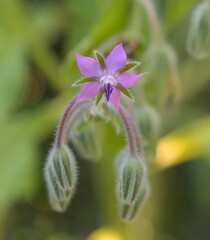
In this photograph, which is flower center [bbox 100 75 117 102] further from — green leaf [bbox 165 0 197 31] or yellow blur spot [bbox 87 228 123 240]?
yellow blur spot [bbox 87 228 123 240]

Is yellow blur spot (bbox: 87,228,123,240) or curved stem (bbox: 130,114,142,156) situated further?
yellow blur spot (bbox: 87,228,123,240)

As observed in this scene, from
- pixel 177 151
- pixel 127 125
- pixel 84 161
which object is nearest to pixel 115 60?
pixel 127 125

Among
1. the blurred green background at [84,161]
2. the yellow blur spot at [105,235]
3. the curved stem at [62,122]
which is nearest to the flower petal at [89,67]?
the curved stem at [62,122]

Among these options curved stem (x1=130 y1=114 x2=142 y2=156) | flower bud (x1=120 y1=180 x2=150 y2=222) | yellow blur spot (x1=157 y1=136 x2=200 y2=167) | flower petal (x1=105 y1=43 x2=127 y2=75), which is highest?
yellow blur spot (x1=157 y1=136 x2=200 y2=167)

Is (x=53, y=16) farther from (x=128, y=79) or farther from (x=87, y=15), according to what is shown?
(x=128, y=79)

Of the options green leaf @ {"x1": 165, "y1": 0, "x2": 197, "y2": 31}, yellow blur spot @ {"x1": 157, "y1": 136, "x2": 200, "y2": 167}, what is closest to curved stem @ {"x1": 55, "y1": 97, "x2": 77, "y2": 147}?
green leaf @ {"x1": 165, "y1": 0, "x2": 197, "y2": 31}

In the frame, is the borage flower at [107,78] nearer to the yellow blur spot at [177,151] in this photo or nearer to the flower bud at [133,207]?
the flower bud at [133,207]

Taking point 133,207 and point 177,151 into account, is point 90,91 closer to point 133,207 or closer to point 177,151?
point 133,207
